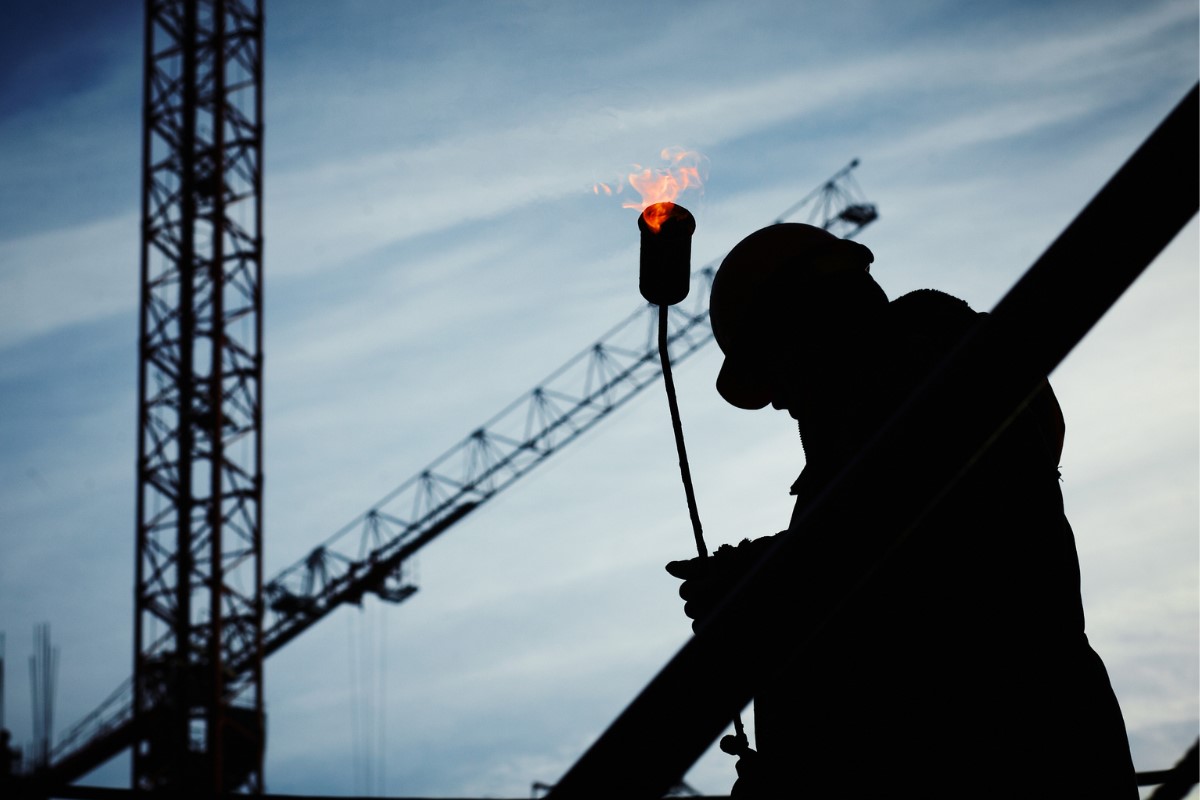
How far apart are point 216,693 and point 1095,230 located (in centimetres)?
2690

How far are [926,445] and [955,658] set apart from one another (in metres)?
0.98

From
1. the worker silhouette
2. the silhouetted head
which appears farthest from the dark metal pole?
the silhouetted head

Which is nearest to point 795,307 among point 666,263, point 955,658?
point 666,263

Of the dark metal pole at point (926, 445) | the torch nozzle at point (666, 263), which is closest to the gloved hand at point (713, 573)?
the torch nozzle at point (666, 263)

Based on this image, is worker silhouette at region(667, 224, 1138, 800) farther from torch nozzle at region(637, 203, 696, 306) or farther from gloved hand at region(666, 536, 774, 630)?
torch nozzle at region(637, 203, 696, 306)

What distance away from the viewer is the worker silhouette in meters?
1.63

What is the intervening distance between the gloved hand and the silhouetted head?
393 mm

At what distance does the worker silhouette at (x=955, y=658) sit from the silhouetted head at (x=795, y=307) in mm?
177

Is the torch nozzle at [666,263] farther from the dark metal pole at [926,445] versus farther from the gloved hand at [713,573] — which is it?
the dark metal pole at [926,445]

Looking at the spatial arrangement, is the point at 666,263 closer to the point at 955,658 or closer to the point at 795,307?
the point at 795,307

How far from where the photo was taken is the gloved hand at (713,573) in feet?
5.72

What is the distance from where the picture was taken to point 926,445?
0.79 m

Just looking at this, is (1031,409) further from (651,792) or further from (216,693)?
(216,693)

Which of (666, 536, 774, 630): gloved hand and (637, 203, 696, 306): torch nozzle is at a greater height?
(637, 203, 696, 306): torch nozzle
